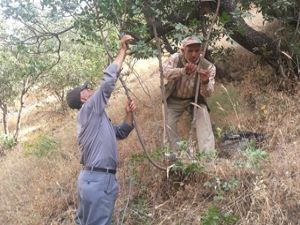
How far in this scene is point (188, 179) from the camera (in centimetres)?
577

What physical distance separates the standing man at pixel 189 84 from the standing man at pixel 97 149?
3.65 feet

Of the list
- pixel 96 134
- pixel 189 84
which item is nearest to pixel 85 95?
pixel 96 134

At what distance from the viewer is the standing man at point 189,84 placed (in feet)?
19.7

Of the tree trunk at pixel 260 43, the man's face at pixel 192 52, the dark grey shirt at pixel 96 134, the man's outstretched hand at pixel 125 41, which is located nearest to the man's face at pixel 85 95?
the dark grey shirt at pixel 96 134

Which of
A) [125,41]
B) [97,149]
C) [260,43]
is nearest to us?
[125,41]

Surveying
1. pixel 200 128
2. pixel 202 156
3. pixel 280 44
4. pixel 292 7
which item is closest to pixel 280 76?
pixel 280 44

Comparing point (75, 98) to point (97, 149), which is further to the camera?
point (75, 98)

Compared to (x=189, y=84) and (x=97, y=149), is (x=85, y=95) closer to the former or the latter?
(x=97, y=149)

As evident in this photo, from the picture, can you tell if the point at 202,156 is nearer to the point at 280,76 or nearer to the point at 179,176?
the point at 179,176

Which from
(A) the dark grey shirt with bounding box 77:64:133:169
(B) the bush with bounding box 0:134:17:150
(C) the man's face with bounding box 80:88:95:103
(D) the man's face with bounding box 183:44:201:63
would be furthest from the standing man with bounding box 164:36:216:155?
(B) the bush with bounding box 0:134:17:150

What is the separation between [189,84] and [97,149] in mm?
1888

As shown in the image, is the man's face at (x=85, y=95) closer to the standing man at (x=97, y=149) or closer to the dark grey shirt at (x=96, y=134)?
the standing man at (x=97, y=149)

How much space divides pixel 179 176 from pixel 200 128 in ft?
→ 2.72

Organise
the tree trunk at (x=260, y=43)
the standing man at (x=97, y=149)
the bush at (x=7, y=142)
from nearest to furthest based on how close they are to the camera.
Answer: the standing man at (x=97, y=149) < the tree trunk at (x=260, y=43) < the bush at (x=7, y=142)
